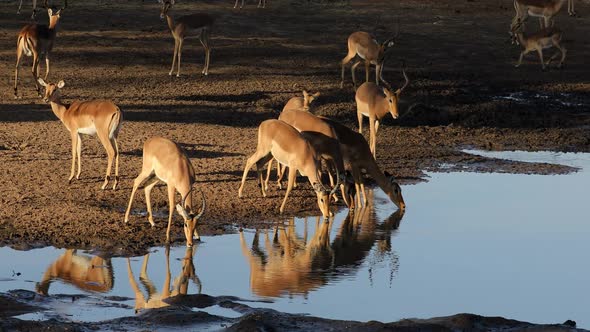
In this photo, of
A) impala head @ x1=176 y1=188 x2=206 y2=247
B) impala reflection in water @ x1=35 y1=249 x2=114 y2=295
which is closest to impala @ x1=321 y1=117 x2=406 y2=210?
impala head @ x1=176 y1=188 x2=206 y2=247

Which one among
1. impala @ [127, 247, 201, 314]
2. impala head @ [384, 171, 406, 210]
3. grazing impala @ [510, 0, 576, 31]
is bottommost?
impala @ [127, 247, 201, 314]

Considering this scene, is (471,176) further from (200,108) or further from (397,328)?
(397,328)

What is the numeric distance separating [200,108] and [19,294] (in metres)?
10.6

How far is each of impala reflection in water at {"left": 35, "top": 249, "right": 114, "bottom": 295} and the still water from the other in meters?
0.01

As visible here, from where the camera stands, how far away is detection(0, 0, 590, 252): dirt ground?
13430 mm

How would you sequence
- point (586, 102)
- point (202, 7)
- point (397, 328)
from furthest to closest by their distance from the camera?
point (202, 7) < point (586, 102) < point (397, 328)

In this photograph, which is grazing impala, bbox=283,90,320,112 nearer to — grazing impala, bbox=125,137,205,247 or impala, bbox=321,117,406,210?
impala, bbox=321,117,406,210

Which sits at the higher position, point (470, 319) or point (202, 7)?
point (202, 7)

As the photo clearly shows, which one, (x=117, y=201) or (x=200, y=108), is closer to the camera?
(x=117, y=201)

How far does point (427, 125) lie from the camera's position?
1981cm

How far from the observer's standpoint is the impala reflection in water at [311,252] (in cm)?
1066

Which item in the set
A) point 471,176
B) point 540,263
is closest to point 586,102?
point 471,176

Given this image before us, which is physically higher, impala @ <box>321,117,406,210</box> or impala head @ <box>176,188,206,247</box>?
impala @ <box>321,117,406,210</box>

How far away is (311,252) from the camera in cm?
1193
